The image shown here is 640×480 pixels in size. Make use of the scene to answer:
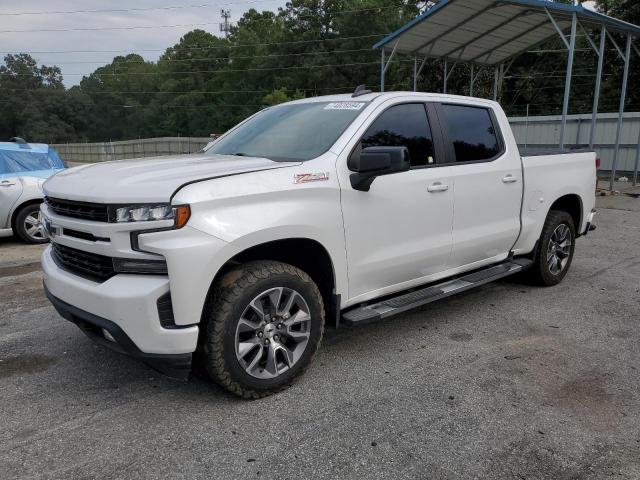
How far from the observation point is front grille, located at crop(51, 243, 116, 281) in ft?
9.77

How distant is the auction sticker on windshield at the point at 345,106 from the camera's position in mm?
3922

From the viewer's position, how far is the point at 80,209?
3109 millimetres

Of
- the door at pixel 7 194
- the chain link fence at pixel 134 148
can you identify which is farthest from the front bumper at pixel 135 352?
the chain link fence at pixel 134 148

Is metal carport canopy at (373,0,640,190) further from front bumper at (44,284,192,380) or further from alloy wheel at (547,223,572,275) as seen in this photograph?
front bumper at (44,284,192,380)

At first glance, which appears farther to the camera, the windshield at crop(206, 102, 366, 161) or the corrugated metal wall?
the corrugated metal wall

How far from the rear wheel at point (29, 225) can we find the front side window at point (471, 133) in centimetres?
687

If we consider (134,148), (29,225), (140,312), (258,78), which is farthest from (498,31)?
(258,78)

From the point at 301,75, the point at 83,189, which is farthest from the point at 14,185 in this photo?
the point at 301,75

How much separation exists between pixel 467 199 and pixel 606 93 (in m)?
30.6

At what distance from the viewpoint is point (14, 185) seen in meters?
8.23

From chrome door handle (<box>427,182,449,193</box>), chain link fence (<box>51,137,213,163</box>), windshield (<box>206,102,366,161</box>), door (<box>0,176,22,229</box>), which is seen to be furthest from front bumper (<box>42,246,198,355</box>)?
chain link fence (<box>51,137,213,163</box>)

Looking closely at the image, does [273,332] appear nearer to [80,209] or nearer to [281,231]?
[281,231]

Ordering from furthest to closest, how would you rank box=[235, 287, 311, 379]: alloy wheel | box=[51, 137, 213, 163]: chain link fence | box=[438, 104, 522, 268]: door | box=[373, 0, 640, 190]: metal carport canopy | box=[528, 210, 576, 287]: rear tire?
1. box=[51, 137, 213, 163]: chain link fence
2. box=[373, 0, 640, 190]: metal carport canopy
3. box=[528, 210, 576, 287]: rear tire
4. box=[438, 104, 522, 268]: door
5. box=[235, 287, 311, 379]: alloy wheel

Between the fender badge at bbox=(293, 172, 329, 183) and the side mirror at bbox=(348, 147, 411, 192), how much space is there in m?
0.22
